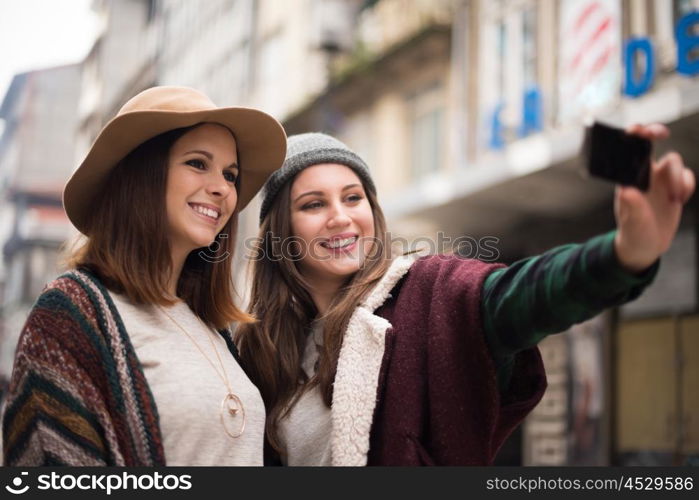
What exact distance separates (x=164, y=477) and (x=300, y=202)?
3.92ft

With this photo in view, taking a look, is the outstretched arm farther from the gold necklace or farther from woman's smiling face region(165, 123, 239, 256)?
woman's smiling face region(165, 123, 239, 256)

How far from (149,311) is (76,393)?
393mm

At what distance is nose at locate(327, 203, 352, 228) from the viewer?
2785 mm

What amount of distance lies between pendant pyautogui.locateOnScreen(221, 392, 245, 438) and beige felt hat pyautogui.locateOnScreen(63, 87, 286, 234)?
0.69 m

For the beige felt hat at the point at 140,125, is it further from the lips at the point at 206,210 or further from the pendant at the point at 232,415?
the pendant at the point at 232,415

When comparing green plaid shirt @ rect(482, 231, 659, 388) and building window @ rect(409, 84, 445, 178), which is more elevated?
building window @ rect(409, 84, 445, 178)

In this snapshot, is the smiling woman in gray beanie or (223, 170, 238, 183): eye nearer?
the smiling woman in gray beanie

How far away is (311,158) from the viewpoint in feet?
9.50

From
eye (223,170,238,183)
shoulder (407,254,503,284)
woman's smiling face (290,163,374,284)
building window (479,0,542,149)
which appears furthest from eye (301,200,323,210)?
building window (479,0,542,149)

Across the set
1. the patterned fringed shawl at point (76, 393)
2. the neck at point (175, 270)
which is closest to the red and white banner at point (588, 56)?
the neck at point (175, 270)

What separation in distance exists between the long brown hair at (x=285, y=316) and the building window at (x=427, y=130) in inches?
360

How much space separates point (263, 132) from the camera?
103 inches

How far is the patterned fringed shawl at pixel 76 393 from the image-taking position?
1.87 meters

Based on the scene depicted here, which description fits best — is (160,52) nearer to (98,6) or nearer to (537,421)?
(98,6)
